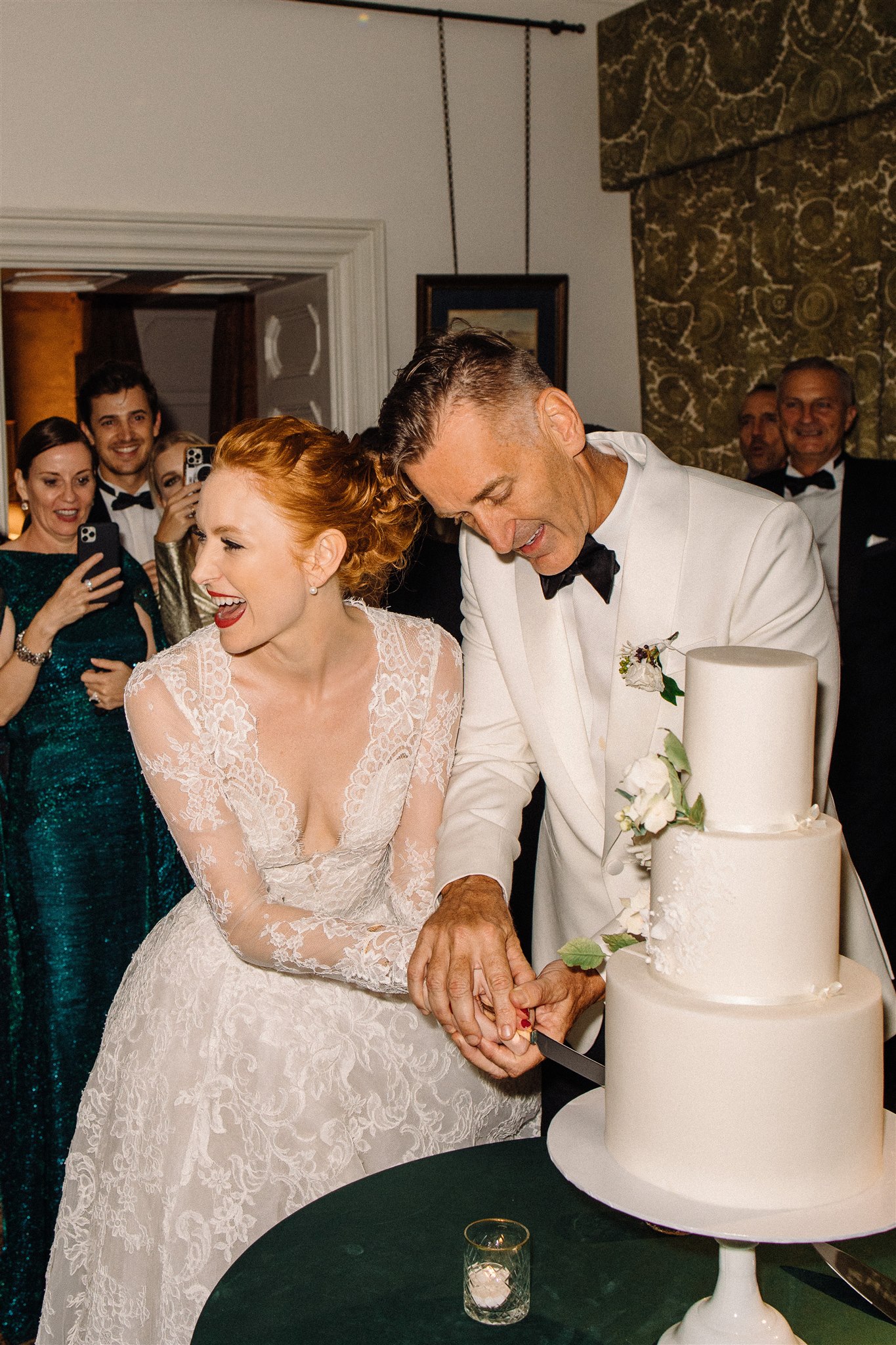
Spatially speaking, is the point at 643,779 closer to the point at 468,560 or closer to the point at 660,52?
the point at 468,560

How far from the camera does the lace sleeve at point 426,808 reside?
2234 mm

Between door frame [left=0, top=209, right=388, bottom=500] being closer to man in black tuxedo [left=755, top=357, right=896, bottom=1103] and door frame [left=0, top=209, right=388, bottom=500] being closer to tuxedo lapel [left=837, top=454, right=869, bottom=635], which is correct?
man in black tuxedo [left=755, top=357, right=896, bottom=1103]

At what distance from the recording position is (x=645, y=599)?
1963 millimetres

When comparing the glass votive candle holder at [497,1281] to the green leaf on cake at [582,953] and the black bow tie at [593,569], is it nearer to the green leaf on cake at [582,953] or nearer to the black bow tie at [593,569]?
the green leaf on cake at [582,953]

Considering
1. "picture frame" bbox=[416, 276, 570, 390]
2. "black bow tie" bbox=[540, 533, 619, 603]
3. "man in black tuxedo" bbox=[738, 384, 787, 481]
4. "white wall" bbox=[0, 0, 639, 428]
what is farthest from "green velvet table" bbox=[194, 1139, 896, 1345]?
"picture frame" bbox=[416, 276, 570, 390]

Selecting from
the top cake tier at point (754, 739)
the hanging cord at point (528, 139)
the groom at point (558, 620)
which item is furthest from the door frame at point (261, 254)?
the top cake tier at point (754, 739)

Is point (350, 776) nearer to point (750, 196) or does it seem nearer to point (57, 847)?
point (57, 847)

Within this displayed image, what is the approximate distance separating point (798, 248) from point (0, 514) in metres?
2.96

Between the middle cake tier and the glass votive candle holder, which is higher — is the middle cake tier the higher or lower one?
the higher one

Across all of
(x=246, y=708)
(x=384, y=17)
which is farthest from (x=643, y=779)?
(x=384, y=17)

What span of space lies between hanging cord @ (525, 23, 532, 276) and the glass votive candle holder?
4456 millimetres

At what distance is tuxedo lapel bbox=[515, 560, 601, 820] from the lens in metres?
2.11

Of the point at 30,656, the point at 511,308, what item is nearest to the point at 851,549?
the point at 511,308

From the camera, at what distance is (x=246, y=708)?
6.94 ft
